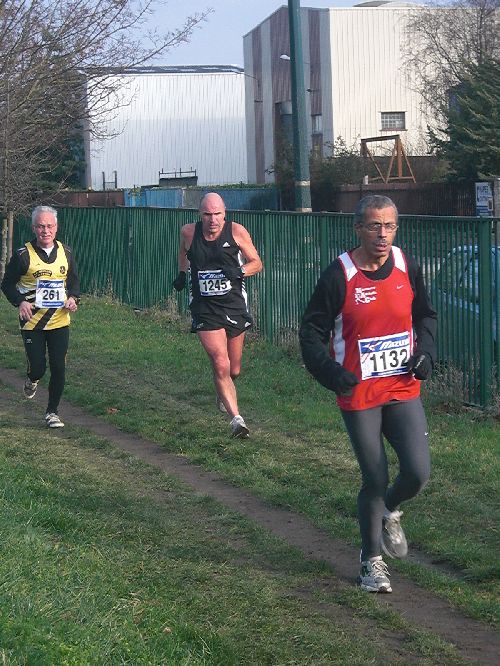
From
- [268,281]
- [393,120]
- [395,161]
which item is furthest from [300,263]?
[393,120]

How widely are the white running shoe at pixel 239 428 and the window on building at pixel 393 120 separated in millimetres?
44893

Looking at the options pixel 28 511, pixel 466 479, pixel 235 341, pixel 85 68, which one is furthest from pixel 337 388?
pixel 85 68

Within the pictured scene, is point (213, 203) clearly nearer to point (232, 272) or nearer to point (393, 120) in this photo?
A: point (232, 272)

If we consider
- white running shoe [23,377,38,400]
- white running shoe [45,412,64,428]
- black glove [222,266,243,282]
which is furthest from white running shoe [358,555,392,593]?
white running shoe [23,377,38,400]

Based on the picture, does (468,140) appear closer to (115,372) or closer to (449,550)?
(115,372)

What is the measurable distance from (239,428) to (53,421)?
1801 millimetres

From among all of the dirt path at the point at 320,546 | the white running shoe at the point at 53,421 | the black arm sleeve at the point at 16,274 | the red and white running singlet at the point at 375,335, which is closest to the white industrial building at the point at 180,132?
the black arm sleeve at the point at 16,274

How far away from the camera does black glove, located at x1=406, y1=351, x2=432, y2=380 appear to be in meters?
5.82

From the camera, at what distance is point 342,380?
224 inches

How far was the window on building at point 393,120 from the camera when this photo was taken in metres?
53.0

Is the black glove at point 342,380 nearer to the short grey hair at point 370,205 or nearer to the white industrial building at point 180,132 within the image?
the short grey hair at point 370,205

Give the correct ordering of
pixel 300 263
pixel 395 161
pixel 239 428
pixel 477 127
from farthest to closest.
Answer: pixel 395 161 → pixel 477 127 → pixel 300 263 → pixel 239 428

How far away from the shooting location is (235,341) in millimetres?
9891

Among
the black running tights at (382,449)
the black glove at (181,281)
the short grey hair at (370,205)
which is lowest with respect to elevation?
the black running tights at (382,449)
